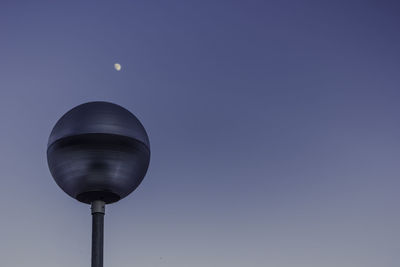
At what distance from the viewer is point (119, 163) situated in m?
11.6

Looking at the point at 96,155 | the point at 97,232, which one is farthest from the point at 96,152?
the point at 97,232

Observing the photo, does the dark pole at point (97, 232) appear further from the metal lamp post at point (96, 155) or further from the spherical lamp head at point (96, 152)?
the spherical lamp head at point (96, 152)

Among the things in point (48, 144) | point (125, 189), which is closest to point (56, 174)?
point (48, 144)

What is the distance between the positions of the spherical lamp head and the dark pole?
18 cm

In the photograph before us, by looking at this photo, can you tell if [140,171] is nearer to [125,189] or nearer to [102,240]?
[125,189]

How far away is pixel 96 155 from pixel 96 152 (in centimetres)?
6

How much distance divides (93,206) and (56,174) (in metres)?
1.07

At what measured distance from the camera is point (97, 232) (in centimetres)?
→ 1143

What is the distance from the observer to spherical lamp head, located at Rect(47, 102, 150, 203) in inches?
447

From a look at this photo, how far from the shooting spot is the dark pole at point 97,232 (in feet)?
36.3

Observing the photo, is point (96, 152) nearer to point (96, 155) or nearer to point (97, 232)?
point (96, 155)

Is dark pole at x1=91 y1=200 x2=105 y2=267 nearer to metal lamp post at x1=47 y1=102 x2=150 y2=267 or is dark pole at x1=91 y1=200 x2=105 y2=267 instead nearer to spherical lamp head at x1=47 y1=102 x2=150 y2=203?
metal lamp post at x1=47 y1=102 x2=150 y2=267

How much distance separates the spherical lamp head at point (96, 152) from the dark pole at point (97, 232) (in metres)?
0.18

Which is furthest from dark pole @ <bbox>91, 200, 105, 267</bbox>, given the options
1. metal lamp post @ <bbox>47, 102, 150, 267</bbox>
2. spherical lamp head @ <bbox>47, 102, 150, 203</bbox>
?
spherical lamp head @ <bbox>47, 102, 150, 203</bbox>
